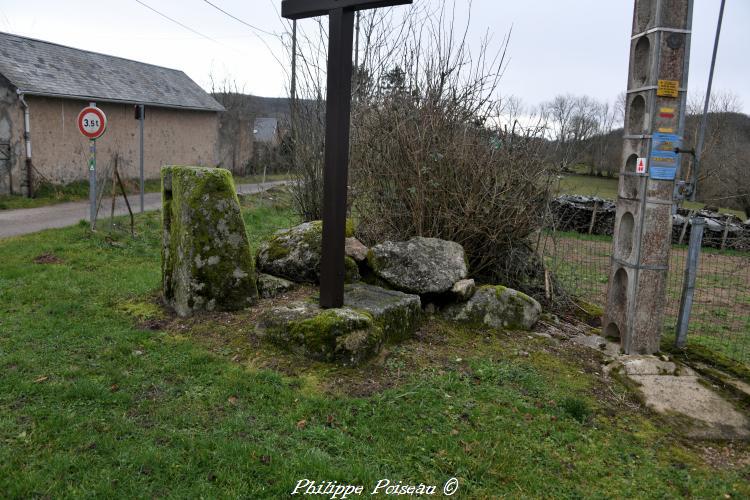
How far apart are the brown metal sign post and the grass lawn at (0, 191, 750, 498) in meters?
0.80

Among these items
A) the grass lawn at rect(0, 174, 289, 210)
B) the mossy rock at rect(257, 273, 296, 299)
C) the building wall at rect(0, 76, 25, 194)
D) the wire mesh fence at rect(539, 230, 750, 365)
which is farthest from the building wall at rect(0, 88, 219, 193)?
the wire mesh fence at rect(539, 230, 750, 365)

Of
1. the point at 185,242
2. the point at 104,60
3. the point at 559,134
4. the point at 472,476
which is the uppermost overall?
the point at 104,60

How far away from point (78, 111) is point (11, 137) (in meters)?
2.58

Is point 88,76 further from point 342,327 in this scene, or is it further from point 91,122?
point 342,327

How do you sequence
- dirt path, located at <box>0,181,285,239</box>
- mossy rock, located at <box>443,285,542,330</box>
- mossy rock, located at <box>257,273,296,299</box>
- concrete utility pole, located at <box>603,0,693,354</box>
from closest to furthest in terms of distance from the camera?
concrete utility pole, located at <box>603,0,693,354</box>
mossy rock, located at <box>443,285,542,330</box>
mossy rock, located at <box>257,273,296,299</box>
dirt path, located at <box>0,181,285,239</box>

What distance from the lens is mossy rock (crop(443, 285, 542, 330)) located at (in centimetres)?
563

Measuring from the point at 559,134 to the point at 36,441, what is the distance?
634 cm

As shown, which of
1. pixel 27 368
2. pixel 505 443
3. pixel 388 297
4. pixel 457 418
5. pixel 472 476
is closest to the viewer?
pixel 472 476

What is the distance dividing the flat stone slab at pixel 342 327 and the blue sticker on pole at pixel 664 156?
253 centimetres

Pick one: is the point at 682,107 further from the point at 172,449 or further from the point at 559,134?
the point at 172,449

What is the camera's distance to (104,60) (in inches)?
814

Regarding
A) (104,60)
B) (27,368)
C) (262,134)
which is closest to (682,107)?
(27,368)

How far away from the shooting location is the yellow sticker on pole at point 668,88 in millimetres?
A: 4703

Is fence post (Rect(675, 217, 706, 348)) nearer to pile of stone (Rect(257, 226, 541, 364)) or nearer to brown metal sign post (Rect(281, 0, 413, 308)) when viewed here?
pile of stone (Rect(257, 226, 541, 364))
